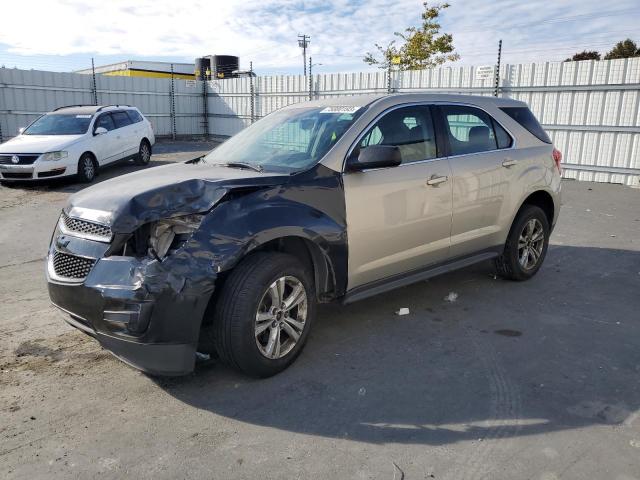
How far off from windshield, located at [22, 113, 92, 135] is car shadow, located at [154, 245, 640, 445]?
1020 centimetres

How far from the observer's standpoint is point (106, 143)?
13.3 m

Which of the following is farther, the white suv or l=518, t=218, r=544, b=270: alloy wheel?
the white suv

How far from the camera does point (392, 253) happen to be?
434cm

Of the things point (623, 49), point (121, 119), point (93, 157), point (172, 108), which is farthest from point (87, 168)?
point (623, 49)

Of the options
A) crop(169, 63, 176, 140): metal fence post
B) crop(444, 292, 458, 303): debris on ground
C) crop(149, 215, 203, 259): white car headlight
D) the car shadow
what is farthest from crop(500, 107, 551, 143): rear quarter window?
crop(169, 63, 176, 140): metal fence post

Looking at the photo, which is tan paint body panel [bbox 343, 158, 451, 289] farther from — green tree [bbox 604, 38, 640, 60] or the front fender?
green tree [bbox 604, 38, 640, 60]

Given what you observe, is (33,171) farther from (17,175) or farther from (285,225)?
(285,225)

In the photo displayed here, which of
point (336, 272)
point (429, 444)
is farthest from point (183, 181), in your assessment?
point (429, 444)

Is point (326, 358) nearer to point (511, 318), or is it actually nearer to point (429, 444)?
point (429, 444)

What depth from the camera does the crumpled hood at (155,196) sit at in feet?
10.6

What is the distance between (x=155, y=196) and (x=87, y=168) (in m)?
10.4

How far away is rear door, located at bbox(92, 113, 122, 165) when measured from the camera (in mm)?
12953

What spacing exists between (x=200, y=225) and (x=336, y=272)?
1137 millimetres

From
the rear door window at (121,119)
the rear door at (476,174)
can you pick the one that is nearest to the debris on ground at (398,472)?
the rear door at (476,174)
